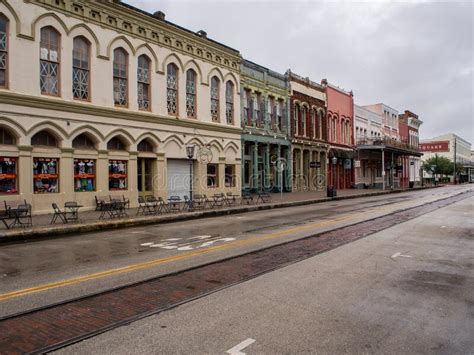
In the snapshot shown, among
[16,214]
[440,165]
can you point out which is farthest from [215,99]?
[440,165]

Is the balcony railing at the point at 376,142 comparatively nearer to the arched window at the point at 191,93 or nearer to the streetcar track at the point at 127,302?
the arched window at the point at 191,93

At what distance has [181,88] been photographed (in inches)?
957

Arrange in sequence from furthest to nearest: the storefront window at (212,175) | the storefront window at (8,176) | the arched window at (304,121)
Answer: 1. the arched window at (304,121)
2. the storefront window at (212,175)
3. the storefront window at (8,176)

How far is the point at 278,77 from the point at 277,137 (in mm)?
5133

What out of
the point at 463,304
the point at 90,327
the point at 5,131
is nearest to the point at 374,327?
the point at 463,304

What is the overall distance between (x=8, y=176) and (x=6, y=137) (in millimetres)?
1618

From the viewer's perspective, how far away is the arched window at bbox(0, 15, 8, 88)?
53.6ft

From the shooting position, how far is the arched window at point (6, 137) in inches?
649

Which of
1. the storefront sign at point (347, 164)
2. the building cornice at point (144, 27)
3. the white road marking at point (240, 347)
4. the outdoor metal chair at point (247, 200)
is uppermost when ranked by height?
the building cornice at point (144, 27)

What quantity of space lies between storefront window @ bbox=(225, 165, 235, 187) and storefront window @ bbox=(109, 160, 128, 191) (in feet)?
29.2

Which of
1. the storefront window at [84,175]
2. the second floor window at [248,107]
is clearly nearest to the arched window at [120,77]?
the storefront window at [84,175]

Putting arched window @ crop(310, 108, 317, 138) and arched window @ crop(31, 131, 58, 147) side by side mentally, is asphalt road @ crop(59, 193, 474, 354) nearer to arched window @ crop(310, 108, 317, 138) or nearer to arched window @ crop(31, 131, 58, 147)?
arched window @ crop(31, 131, 58, 147)

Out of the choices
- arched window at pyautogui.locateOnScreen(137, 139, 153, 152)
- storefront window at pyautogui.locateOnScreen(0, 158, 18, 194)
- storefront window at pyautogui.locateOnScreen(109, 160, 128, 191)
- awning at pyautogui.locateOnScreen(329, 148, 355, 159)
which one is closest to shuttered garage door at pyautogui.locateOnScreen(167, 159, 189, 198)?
arched window at pyautogui.locateOnScreen(137, 139, 153, 152)

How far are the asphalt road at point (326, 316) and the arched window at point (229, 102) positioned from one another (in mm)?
21292
